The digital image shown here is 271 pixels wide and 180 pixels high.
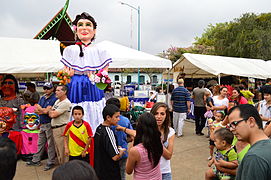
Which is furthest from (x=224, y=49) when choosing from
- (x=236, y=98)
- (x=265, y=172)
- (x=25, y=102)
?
(x=265, y=172)

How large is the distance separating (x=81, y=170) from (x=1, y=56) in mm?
3272

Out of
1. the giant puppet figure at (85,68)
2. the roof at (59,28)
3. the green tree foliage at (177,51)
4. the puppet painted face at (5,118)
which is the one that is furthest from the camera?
the green tree foliage at (177,51)

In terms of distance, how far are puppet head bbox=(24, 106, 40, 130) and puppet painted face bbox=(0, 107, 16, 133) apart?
366 millimetres

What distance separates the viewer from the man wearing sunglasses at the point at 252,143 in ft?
4.29

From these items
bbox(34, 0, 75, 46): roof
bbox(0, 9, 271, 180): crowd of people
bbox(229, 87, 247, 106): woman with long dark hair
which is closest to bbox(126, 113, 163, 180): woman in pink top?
bbox(0, 9, 271, 180): crowd of people

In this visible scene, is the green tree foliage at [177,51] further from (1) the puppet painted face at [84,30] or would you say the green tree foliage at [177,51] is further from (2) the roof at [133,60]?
(1) the puppet painted face at [84,30]

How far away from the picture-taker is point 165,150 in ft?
7.29

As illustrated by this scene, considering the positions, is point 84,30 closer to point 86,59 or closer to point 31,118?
point 86,59

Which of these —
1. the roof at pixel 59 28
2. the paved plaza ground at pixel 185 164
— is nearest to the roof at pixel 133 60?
the paved plaza ground at pixel 185 164

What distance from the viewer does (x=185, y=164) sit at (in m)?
4.49

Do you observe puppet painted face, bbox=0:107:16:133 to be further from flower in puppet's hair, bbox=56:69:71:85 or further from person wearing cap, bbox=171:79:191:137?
person wearing cap, bbox=171:79:191:137

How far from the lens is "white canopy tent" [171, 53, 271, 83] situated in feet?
29.4

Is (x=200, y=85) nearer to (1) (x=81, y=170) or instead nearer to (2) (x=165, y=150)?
(2) (x=165, y=150)

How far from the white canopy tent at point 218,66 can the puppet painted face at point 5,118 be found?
710 cm
